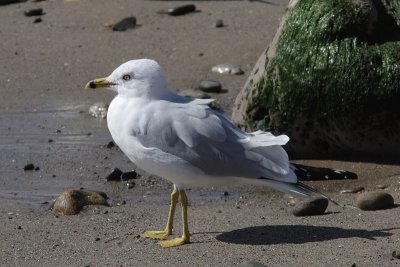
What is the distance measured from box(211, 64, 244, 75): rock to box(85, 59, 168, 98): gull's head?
13.8 ft

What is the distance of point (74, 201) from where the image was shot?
671 cm

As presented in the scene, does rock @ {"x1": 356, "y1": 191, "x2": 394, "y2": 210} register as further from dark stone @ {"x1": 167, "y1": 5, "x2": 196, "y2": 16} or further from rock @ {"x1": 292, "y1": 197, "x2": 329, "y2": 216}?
dark stone @ {"x1": 167, "y1": 5, "x2": 196, "y2": 16}

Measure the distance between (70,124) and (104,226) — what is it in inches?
111

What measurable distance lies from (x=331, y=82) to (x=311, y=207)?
1.49 m

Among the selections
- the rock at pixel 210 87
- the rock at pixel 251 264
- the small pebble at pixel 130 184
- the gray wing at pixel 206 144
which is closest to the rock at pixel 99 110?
the rock at pixel 210 87

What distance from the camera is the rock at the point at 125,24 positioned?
1167cm

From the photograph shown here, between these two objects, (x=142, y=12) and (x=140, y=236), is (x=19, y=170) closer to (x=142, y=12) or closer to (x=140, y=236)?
(x=140, y=236)

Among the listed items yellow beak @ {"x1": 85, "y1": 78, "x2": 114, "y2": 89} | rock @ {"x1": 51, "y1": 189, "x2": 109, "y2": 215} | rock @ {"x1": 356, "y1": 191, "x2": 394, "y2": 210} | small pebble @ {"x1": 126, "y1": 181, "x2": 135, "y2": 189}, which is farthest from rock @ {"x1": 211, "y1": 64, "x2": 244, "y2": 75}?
yellow beak @ {"x1": 85, "y1": 78, "x2": 114, "y2": 89}

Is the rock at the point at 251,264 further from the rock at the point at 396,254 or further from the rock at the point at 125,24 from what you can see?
the rock at the point at 125,24

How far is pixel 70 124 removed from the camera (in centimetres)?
908

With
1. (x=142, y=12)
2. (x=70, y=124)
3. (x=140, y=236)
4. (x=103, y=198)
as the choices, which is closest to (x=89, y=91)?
(x=70, y=124)

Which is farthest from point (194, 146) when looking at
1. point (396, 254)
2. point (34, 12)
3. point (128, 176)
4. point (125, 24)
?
point (34, 12)

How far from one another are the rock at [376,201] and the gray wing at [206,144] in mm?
876

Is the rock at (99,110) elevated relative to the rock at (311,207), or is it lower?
lower
